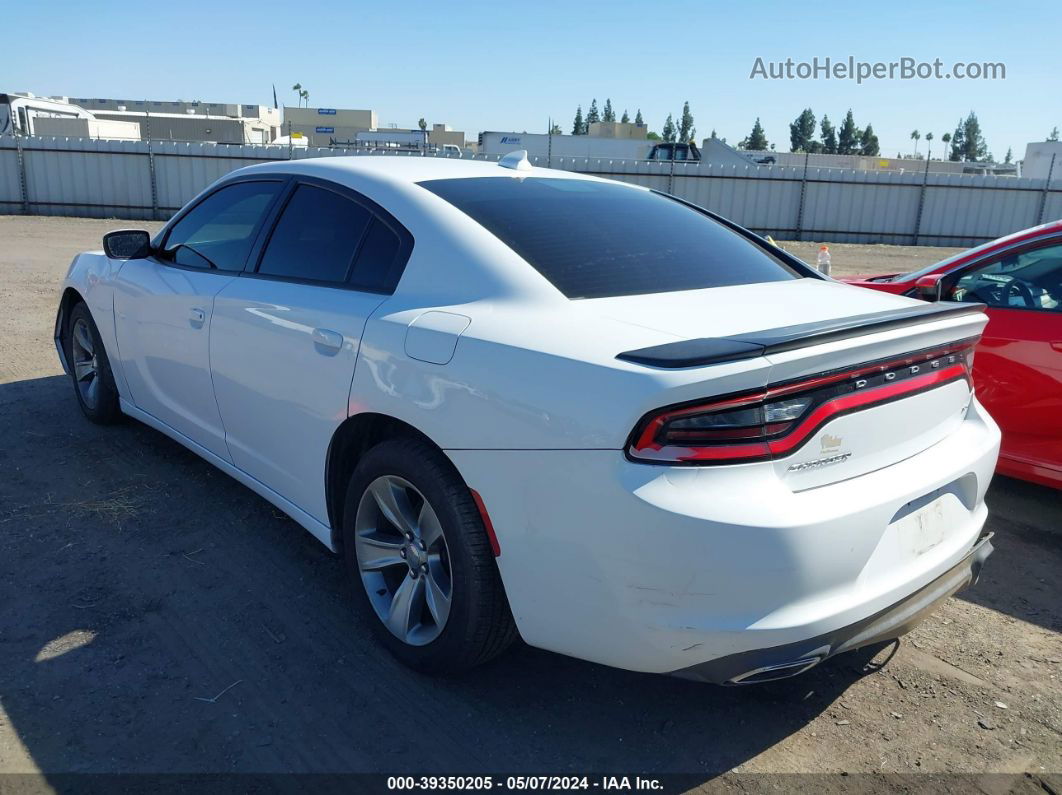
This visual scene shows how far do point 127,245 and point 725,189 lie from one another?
18.8 m

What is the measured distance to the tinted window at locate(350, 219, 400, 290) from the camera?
3.00 meters

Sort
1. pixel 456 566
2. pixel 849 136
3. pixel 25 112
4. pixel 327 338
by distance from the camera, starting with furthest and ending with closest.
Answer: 1. pixel 849 136
2. pixel 25 112
3. pixel 327 338
4. pixel 456 566

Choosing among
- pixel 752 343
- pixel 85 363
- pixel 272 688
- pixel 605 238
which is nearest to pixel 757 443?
pixel 752 343

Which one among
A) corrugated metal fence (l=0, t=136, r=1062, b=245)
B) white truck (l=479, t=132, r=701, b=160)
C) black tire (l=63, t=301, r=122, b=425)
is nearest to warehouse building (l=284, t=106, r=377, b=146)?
white truck (l=479, t=132, r=701, b=160)

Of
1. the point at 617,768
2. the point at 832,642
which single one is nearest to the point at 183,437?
the point at 617,768

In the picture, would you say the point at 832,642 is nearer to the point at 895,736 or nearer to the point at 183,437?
the point at 895,736

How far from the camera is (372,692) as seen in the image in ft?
9.11

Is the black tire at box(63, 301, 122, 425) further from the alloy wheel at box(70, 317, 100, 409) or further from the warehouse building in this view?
the warehouse building

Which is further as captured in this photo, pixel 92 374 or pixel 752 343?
pixel 92 374

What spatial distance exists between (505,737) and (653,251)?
5.73 feet

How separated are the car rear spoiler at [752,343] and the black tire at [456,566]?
0.70 metres

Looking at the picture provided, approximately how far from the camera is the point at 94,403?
5.16m

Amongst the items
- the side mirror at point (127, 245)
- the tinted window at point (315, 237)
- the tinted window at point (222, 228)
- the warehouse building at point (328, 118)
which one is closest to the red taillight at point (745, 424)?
the tinted window at point (315, 237)

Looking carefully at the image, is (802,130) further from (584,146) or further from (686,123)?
(584,146)
